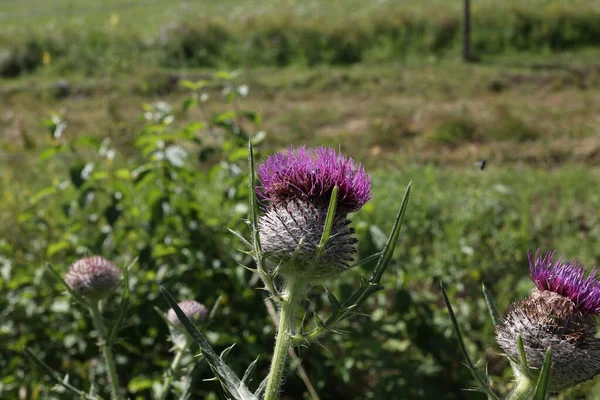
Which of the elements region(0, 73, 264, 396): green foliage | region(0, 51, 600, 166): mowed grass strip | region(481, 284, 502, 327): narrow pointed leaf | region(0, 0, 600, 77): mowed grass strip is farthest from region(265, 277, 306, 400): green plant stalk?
region(0, 0, 600, 77): mowed grass strip

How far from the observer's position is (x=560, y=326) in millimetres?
1569

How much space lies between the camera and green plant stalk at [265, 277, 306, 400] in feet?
4.54

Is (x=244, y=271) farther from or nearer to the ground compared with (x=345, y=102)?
farther from the ground

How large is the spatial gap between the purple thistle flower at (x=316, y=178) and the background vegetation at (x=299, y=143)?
32 cm

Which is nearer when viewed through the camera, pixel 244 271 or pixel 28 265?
pixel 244 271

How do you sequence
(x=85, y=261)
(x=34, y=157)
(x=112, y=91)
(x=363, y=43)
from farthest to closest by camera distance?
1. (x=363, y=43)
2. (x=112, y=91)
3. (x=34, y=157)
4. (x=85, y=261)

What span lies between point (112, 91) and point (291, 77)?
146 inches

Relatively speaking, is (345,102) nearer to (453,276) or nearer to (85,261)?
(453,276)

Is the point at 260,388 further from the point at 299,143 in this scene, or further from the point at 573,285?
the point at 299,143

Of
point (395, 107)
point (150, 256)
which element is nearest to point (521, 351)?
point (150, 256)

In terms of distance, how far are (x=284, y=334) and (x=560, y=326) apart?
0.72 metres

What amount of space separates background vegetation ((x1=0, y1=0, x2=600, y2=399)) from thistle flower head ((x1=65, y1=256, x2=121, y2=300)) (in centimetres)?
21

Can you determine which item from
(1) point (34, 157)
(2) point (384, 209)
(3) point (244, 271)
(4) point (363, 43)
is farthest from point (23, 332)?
(4) point (363, 43)

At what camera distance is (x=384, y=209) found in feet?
17.8
